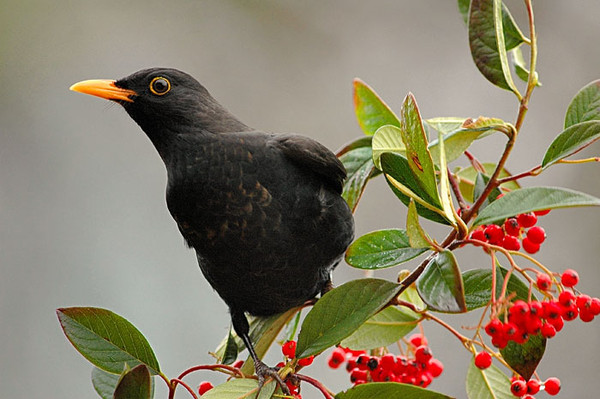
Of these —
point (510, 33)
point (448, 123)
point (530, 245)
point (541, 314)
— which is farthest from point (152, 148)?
point (541, 314)

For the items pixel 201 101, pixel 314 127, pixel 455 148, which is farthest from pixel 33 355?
pixel 455 148

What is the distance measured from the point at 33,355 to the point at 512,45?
372 cm

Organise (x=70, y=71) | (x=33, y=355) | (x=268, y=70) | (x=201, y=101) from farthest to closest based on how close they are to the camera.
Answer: (x=268, y=70) → (x=70, y=71) → (x=33, y=355) → (x=201, y=101)

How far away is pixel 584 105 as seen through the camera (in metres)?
1.54

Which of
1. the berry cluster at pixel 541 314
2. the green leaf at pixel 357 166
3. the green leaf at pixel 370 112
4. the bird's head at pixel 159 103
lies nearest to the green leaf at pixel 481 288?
the berry cluster at pixel 541 314

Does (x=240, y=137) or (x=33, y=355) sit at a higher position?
(x=240, y=137)

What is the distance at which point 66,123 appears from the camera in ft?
16.5

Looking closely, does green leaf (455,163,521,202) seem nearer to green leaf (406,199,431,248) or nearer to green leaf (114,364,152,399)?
green leaf (406,199,431,248)

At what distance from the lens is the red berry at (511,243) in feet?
5.04

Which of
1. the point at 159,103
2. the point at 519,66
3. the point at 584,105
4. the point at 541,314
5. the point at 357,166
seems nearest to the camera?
the point at 541,314

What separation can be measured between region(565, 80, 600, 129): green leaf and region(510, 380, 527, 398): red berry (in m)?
0.55

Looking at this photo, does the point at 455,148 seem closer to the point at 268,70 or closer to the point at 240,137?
the point at 240,137

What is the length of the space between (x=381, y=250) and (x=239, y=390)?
387 millimetres

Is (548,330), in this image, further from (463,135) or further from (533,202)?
(463,135)
